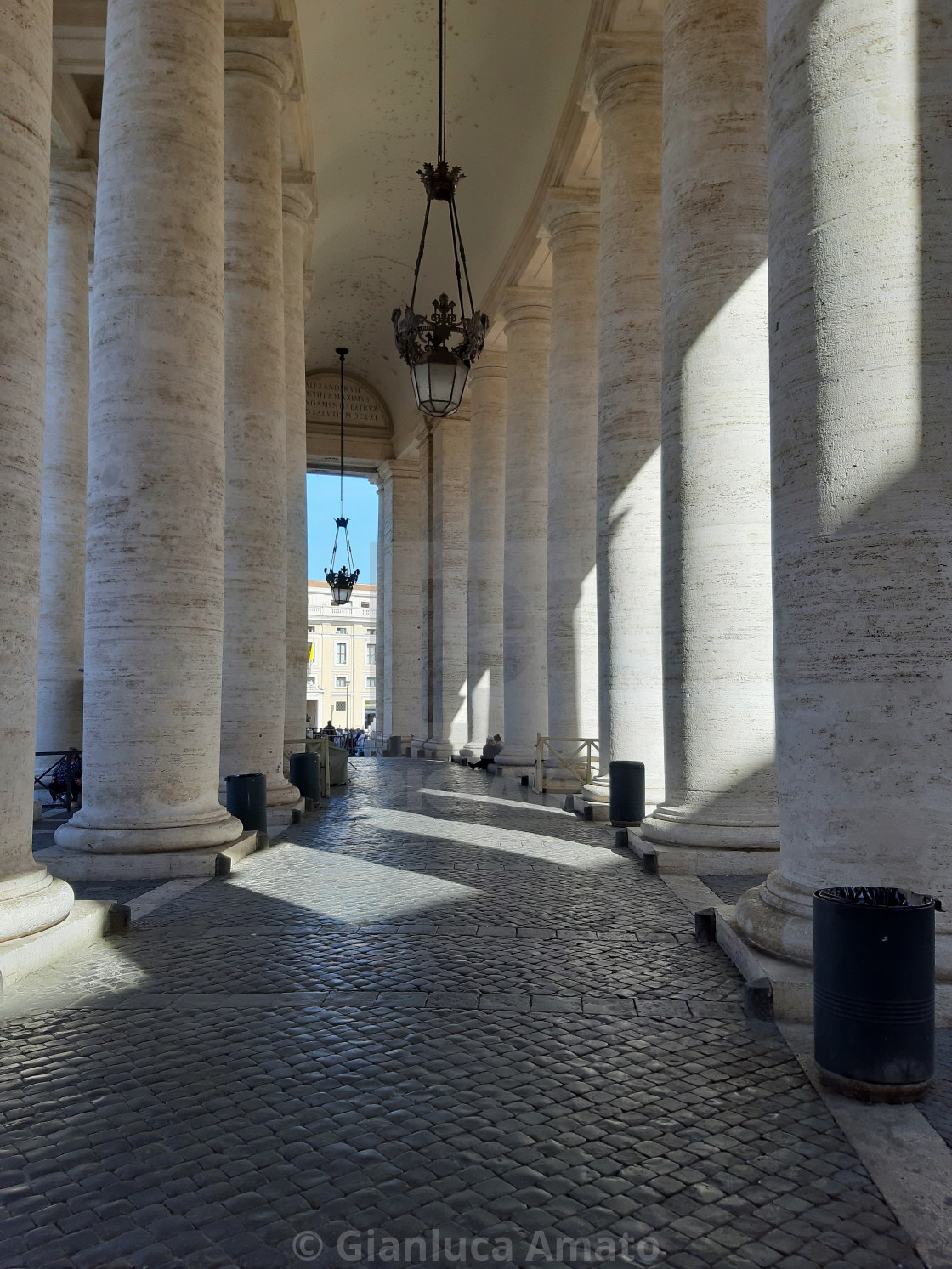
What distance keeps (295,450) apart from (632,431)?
10829 mm

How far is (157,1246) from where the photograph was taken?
4.58 m

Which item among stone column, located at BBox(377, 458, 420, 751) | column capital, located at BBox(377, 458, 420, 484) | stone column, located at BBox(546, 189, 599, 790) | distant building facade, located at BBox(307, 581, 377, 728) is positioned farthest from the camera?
distant building facade, located at BBox(307, 581, 377, 728)

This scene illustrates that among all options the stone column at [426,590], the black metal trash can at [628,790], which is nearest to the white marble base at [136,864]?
the black metal trash can at [628,790]

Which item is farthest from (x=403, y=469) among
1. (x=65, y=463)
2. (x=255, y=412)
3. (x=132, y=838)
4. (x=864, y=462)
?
(x=864, y=462)

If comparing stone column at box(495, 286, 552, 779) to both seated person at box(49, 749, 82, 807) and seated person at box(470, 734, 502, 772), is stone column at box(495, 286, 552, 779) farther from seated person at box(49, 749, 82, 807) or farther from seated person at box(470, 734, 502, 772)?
seated person at box(49, 749, 82, 807)

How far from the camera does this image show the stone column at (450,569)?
4325 centimetres

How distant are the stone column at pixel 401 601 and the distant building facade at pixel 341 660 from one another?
178 feet

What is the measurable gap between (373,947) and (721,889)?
465cm

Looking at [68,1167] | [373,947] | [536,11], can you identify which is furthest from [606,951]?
[536,11]

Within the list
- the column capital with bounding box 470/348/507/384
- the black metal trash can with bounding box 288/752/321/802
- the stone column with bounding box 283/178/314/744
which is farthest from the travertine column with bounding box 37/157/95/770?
the column capital with bounding box 470/348/507/384

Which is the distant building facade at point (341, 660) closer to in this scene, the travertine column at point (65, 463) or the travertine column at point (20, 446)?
the travertine column at point (65, 463)

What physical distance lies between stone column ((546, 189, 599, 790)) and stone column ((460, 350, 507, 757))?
10626 millimetres

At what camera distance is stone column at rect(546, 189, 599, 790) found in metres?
24.8

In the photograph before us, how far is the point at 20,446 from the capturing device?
9.43 m
